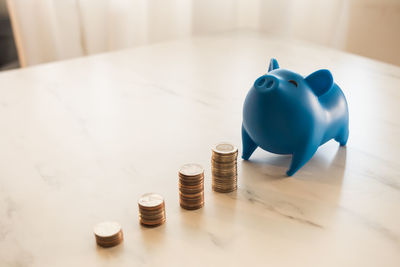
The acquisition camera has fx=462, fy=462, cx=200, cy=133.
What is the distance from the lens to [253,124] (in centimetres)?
73

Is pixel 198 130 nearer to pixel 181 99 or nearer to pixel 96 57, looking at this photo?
pixel 181 99

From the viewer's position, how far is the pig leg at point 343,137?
826mm

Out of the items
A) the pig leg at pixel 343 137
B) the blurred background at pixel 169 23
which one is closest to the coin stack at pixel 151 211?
the pig leg at pixel 343 137

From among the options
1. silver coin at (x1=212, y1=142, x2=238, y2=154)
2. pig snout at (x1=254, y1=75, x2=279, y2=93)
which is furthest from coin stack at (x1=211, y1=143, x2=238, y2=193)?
pig snout at (x1=254, y1=75, x2=279, y2=93)

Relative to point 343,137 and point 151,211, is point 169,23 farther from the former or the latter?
point 151,211

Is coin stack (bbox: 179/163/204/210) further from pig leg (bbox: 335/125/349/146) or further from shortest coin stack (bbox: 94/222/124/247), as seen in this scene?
pig leg (bbox: 335/125/349/146)

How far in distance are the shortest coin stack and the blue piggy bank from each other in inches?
10.5

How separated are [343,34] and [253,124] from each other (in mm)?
1487

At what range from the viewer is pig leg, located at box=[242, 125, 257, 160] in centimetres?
79

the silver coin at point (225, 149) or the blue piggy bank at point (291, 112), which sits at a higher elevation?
the blue piggy bank at point (291, 112)

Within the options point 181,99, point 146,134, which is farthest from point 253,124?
point 181,99

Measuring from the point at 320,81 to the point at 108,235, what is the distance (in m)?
0.40

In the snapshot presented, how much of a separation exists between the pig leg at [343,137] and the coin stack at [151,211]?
37cm

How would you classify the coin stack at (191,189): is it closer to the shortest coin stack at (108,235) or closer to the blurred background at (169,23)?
the shortest coin stack at (108,235)
